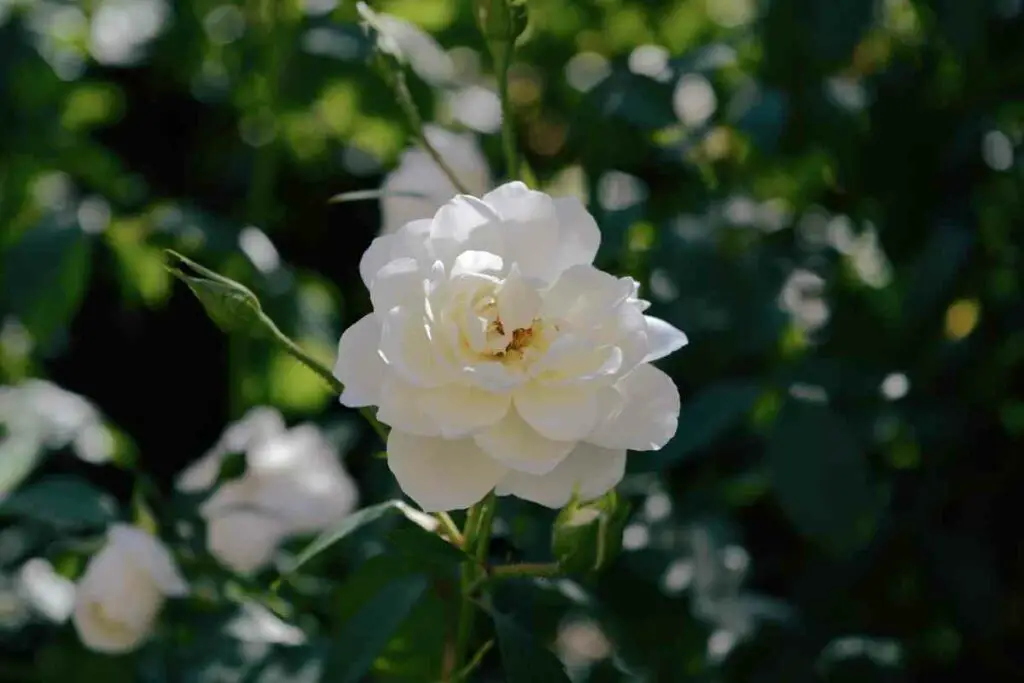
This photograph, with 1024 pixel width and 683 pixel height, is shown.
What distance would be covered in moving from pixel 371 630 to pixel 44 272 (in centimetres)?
64

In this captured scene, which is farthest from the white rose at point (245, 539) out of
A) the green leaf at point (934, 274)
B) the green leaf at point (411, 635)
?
the green leaf at point (934, 274)

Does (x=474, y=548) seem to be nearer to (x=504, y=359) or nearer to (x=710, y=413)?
(x=504, y=359)

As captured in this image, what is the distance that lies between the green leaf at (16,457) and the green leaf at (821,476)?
63 centimetres

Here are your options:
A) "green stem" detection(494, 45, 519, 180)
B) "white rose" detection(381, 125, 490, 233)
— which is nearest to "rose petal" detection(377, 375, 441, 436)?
"green stem" detection(494, 45, 519, 180)

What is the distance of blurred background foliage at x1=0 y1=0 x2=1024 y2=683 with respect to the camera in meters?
1.01

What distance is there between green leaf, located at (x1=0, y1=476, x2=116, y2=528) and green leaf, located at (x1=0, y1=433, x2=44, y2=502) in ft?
0.05

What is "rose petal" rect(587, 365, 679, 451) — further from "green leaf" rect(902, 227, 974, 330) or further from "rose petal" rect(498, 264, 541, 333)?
"green leaf" rect(902, 227, 974, 330)

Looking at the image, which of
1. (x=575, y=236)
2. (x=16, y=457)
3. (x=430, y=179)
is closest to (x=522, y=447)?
(x=575, y=236)

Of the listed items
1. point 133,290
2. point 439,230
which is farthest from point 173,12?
point 439,230

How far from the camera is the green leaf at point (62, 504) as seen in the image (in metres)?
0.96

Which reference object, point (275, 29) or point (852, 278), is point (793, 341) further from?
point (275, 29)

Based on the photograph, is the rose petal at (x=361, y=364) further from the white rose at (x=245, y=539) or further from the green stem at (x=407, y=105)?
the white rose at (x=245, y=539)

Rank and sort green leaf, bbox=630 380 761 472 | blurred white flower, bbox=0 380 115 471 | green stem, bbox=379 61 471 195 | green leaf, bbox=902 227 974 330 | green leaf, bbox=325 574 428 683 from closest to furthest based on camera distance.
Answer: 1. green leaf, bbox=325 574 428 683
2. green stem, bbox=379 61 471 195
3. green leaf, bbox=630 380 761 472
4. blurred white flower, bbox=0 380 115 471
5. green leaf, bbox=902 227 974 330

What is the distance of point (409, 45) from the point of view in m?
1.09
